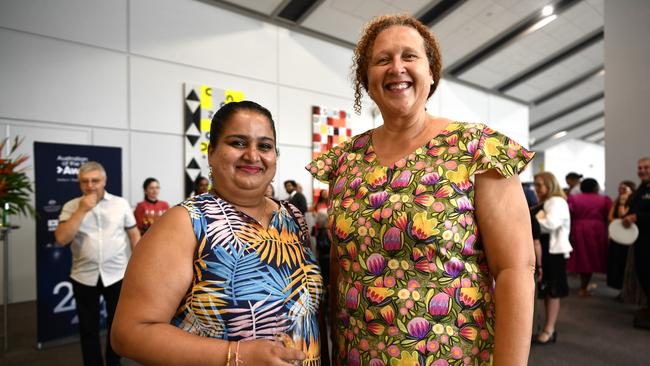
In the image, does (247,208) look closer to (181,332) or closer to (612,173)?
(181,332)

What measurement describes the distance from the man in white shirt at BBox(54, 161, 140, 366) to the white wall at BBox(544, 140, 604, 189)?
1913 cm

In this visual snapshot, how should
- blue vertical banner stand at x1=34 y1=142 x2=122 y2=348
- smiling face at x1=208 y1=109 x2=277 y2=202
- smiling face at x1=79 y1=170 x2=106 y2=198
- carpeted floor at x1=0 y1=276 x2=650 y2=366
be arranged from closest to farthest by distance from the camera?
1. smiling face at x1=208 y1=109 x2=277 y2=202
2. smiling face at x1=79 y1=170 x2=106 y2=198
3. carpeted floor at x1=0 y1=276 x2=650 y2=366
4. blue vertical banner stand at x1=34 y1=142 x2=122 y2=348

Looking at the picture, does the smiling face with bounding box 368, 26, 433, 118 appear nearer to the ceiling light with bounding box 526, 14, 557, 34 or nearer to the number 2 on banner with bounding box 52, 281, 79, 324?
the number 2 on banner with bounding box 52, 281, 79, 324

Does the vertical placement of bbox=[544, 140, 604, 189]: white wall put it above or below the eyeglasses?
above

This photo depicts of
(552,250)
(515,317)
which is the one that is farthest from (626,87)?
(515,317)

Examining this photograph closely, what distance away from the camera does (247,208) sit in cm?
107

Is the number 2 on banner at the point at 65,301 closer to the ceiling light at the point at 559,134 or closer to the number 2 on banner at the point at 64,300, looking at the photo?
the number 2 on banner at the point at 64,300

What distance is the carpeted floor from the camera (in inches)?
121

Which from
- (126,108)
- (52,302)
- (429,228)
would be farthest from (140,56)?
(429,228)

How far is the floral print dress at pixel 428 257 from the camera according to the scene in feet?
3.13

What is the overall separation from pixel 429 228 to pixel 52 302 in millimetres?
3900

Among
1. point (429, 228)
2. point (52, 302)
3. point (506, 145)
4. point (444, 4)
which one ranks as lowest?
point (52, 302)

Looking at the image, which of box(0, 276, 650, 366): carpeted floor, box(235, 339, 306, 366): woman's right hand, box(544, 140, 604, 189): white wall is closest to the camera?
box(235, 339, 306, 366): woman's right hand

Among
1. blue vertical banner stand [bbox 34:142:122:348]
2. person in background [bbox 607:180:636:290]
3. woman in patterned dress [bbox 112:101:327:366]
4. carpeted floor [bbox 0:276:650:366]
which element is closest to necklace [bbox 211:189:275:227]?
woman in patterned dress [bbox 112:101:327:366]
